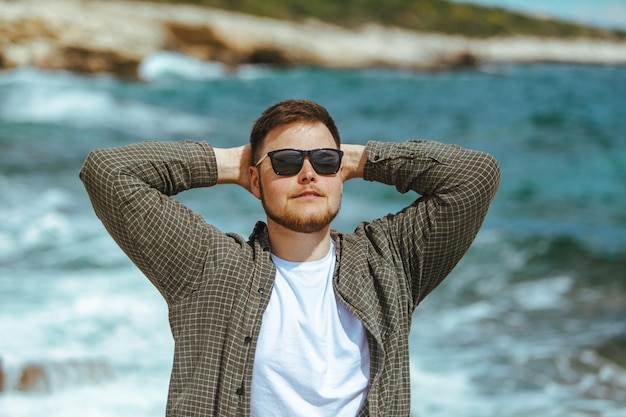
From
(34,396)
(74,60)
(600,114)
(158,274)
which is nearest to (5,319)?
(34,396)

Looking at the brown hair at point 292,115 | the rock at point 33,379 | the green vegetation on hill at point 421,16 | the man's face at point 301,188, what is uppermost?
the green vegetation on hill at point 421,16

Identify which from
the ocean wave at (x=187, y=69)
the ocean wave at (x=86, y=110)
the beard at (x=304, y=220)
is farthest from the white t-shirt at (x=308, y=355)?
the ocean wave at (x=187, y=69)

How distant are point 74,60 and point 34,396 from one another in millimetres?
27883

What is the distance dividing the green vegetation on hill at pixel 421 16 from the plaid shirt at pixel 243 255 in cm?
5056

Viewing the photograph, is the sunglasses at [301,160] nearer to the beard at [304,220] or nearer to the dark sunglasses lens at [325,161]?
the dark sunglasses lens at [325,161]

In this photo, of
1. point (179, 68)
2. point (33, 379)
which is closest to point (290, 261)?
point (33, 379)

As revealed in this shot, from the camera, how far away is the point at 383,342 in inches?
89.5

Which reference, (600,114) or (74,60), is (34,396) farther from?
(74,60)

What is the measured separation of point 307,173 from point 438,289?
19.7 feet

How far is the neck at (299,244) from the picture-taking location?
2367 millimetres

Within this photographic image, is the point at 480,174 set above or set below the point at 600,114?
below

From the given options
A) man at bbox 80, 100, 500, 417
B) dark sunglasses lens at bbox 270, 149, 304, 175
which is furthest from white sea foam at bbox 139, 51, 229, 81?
dark sunglasses lens at bbox 270, 149, 304, 175

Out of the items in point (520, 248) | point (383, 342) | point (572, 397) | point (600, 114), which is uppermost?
point (600, 114)

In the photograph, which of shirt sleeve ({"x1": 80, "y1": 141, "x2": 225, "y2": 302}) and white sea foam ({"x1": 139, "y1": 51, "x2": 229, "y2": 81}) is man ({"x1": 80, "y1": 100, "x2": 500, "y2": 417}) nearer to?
shirt sleeve ({"x1": 80, "y1": 141, "x2": 225, "y2": 302})
